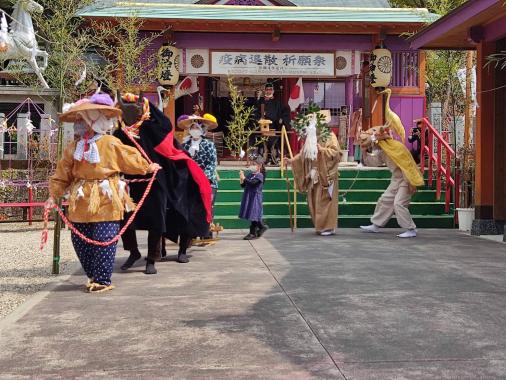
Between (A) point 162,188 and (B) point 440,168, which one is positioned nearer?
(A) point 162,188

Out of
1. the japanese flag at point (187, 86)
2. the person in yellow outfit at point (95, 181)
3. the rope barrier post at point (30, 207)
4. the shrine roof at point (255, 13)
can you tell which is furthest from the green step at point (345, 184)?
the person in yellow outfit at point (95, 181)

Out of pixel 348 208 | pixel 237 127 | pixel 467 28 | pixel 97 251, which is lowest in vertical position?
pixel 97 251

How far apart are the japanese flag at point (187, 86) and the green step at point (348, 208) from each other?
5597 millimetres

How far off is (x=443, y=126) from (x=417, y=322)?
557 inches

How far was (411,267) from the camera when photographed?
719cm

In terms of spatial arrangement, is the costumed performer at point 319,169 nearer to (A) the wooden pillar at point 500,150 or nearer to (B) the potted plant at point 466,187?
(B) the potted plant at point 466,187

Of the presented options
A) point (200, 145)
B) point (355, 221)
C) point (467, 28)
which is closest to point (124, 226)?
point (200, 145)

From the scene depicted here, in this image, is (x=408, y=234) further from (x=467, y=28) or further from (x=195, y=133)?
(x=195, y=133)

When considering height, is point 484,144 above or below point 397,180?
above

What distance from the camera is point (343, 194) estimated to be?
1271cm

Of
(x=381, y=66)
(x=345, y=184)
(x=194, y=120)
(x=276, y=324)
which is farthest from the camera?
(x=381, y=66)

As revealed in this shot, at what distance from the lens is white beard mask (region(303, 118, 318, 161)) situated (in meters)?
10.5

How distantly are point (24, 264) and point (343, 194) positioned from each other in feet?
21.8

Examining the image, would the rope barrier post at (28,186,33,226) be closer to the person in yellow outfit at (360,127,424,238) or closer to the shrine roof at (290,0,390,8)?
the person in yellow outfit at (360,127,424,238)
